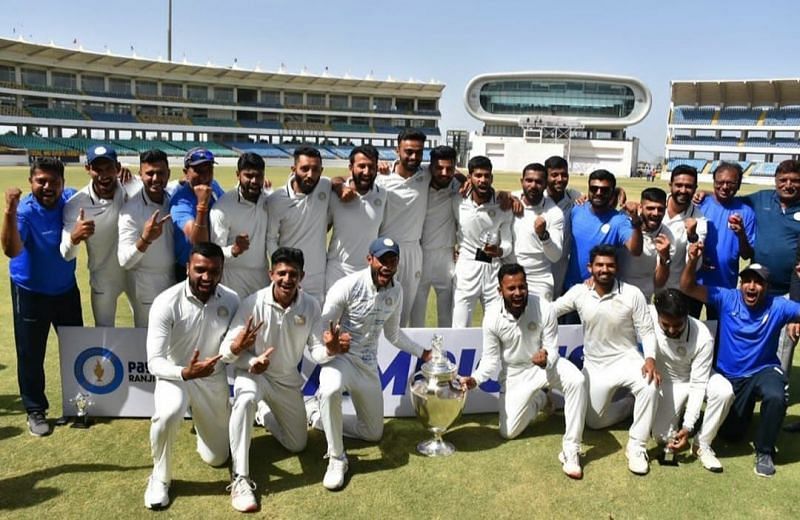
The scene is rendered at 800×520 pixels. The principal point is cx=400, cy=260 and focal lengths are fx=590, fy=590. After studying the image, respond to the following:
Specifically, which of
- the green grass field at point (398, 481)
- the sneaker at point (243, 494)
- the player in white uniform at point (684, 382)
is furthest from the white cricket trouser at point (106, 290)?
the player in white uniform at point (684, 382)

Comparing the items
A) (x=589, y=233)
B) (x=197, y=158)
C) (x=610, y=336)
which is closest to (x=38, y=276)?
(x=197, y=158)

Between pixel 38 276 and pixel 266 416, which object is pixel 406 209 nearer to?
pixel 266 416

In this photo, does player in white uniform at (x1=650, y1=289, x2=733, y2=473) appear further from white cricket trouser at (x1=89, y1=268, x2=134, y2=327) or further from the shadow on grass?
white cricket trouser at (x1=89, y1=268, x2=134, y2=327)

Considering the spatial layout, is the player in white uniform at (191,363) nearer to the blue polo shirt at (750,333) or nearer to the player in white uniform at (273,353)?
the player in white uniform at (273,353)

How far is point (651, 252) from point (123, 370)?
475 centimetres

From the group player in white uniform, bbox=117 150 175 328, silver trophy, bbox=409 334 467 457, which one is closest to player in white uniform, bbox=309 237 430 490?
silver trophy, bbox=409 334 467 457

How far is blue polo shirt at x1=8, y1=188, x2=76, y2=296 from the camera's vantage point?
15.0 feet

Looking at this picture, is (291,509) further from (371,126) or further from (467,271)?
(371,126)

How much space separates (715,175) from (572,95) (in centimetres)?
8078

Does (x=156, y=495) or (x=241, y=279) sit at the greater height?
(x=241, y=279)

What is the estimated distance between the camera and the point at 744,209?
567 centimetres

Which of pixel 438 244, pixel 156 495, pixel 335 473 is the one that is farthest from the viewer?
pixel 438 244

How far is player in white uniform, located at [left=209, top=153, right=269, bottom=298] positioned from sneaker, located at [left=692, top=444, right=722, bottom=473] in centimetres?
382

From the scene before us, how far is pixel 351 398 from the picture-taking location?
15.2ft
